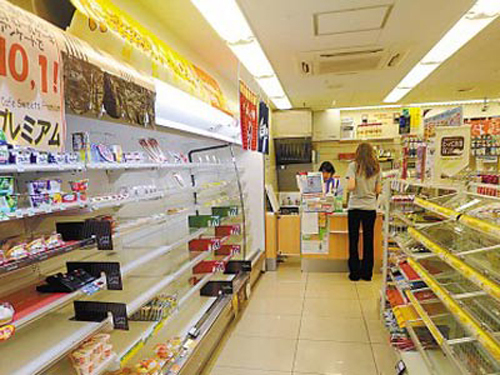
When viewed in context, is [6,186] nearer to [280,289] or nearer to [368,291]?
[280,289]

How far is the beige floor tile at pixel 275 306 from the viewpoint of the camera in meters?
3.68

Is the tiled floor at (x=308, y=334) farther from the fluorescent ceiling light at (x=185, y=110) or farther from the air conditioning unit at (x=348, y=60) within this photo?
the air conditioning unit at (x=348, y=60)

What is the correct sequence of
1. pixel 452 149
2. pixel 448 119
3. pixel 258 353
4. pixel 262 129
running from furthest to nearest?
pixel 262 129, pixel 258 353, pixel 448 119, pixel 452 149

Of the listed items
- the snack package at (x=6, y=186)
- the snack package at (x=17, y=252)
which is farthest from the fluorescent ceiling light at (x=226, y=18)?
the snack package at (x=17, y=252)

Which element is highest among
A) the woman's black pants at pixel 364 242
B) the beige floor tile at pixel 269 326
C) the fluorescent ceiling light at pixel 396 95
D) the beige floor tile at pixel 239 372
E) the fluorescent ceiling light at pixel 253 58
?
the fluorescent ceiling light at pixel 396 95

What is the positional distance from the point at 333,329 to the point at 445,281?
145 cm

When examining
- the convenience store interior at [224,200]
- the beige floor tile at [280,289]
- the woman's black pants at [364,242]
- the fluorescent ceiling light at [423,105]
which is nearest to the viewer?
the convenience store interior at [224,200]

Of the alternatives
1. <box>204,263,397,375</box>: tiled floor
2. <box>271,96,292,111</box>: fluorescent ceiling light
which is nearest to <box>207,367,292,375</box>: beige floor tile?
<box>204,263,397,375</box>: tiled floor

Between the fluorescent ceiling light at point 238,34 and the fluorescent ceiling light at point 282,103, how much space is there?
1.17 m

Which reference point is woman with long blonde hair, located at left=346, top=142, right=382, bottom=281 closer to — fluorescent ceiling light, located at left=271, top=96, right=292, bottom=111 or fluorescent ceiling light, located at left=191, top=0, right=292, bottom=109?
fluorescent ceiling light, located at left=191, top=0, right=292, bottom=109

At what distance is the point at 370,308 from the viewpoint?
3.71m

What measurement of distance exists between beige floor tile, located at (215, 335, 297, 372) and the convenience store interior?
0.06 ft

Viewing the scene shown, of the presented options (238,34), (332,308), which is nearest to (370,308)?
(332,308)

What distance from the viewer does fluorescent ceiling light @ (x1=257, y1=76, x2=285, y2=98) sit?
447 cm
